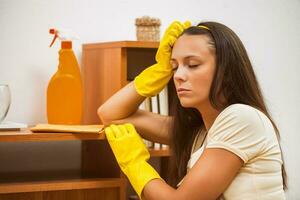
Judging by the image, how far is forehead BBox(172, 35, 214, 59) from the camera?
149 centimetres

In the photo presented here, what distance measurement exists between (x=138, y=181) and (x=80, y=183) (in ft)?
0.87

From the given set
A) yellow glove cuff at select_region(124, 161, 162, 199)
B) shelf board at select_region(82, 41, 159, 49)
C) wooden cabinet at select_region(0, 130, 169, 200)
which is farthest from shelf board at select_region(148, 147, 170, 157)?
shelf board at select_region(82, 41, 159, 49)

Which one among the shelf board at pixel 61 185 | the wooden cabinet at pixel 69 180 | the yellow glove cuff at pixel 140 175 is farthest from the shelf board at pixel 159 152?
the yellow glove cuff at pixel 140 175

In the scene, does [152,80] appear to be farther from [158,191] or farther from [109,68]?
[158,191]

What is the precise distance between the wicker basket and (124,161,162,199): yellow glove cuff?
1.89 feet

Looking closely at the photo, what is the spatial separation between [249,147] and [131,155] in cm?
41

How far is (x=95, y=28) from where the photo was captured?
2.20 m

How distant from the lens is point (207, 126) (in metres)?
1.60

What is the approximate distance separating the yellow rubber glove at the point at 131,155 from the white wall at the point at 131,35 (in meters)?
0.58

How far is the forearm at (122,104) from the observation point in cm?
177

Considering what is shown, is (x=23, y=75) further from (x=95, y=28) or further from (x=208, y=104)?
(x=208, y=104)

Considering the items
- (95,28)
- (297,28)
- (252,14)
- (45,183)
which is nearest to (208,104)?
(45,183)

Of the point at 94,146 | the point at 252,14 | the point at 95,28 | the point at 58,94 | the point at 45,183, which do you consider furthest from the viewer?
the point at 252,14

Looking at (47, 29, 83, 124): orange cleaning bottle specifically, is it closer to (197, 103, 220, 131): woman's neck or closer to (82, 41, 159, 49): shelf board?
(82, 41, 159, 49): shelf board
